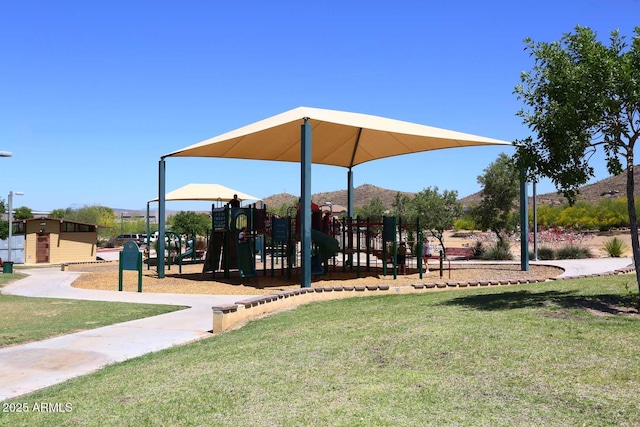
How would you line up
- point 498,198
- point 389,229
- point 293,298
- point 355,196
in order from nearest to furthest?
point 293,298 < point 389,229 < point 498,198 < point 355,196

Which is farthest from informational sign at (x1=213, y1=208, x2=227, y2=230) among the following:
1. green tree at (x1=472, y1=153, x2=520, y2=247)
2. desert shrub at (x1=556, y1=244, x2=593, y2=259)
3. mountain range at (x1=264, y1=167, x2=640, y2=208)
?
mountain range at (x1=264, y1=167, x2=640, y2=208)

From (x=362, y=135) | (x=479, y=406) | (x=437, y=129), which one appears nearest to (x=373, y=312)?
(x=479, y=406)

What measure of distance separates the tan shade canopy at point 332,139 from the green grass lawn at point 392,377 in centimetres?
1008

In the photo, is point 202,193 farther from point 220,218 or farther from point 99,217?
point 99,217

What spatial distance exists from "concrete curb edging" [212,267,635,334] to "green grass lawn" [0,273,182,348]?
2.58m

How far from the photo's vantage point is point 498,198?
35.1 meters

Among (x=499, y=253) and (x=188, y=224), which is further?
(x=188, y=224)

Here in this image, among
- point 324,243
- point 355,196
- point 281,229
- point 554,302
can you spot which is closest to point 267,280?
point 281,229

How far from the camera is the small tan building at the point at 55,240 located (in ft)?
139

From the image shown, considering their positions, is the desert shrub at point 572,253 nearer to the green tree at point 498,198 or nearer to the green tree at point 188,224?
the green tree at point 498,198

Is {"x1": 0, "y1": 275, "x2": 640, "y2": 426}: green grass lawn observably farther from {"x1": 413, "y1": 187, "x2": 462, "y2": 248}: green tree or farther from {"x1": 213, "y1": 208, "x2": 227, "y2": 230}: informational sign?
{"x1": 413, "y1": 187, "x2": 462, "y2": 248}: green tree

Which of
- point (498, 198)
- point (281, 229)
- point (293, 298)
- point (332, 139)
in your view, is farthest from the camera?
point (498, 198)

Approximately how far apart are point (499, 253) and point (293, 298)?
19.9 m

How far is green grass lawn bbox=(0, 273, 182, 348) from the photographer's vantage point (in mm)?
10828
